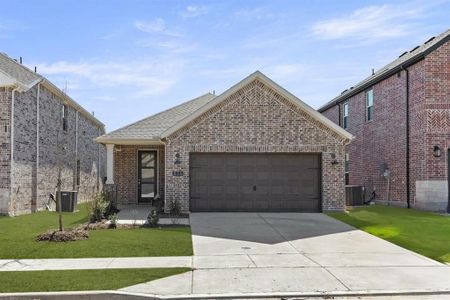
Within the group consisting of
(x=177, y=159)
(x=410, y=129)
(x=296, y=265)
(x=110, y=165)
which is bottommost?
(x=296, y=265)

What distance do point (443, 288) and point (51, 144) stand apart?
62.3 feet

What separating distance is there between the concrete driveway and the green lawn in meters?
0.52

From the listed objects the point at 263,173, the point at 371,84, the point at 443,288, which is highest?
the point at 371,84

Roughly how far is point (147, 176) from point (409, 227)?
11885 millimetres

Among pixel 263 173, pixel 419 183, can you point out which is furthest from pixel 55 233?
pixel 419 183

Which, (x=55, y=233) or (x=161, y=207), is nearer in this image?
(x=55, y=233)

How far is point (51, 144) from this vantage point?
2238 cm

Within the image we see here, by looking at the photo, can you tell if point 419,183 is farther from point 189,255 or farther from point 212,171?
point 189,255

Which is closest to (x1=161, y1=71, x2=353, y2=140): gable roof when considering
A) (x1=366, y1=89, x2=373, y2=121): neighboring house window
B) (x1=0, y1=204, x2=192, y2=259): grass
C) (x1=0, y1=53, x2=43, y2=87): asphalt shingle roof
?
(x1=0, y1=204, x2=192, y2=259): grass

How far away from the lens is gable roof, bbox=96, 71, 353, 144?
1777 centimetres

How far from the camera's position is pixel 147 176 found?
21.8m

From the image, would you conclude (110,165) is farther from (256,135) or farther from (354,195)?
(354,195)

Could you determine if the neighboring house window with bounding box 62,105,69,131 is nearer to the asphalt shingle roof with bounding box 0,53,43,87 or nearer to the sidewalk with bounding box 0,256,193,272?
the asphalt shingle roof with bounding box 0,53,43,87

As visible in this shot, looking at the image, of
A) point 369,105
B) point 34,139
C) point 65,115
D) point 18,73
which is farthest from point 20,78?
point 369,105
